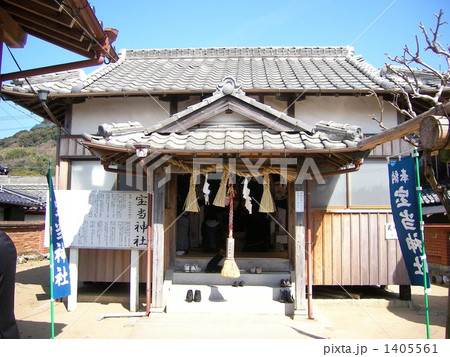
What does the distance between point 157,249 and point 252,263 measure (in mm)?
2696

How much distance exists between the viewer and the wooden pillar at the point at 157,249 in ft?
27.5

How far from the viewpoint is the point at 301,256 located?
830 cm

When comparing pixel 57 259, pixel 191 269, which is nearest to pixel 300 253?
pixel 191 269

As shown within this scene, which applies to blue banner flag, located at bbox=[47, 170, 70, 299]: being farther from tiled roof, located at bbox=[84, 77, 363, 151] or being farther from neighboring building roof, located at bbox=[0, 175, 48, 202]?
neighboring building roof, located at bbox=[0, 175, 48, 202]

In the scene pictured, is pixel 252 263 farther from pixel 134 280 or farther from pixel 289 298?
pixel 134 280

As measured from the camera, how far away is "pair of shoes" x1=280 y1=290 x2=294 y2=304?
853 centimetres


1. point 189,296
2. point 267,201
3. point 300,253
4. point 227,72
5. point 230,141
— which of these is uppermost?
point 227,72

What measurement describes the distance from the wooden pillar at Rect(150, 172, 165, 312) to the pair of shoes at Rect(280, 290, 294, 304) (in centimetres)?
278

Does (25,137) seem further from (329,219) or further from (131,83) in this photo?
(329,219)

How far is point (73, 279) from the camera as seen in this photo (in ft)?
31.7

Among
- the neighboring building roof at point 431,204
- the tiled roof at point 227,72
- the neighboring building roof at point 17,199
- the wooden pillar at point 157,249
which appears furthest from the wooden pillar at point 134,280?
the neighboring building roof at point 17,199

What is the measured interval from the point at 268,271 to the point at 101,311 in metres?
4.36

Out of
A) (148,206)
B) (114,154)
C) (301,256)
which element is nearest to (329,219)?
(301,256)

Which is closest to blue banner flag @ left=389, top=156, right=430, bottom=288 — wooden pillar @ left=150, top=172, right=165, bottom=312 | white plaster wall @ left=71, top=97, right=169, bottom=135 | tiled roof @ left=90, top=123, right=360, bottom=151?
tiled roof @ left=90, top=123, right=360, bottom=151
